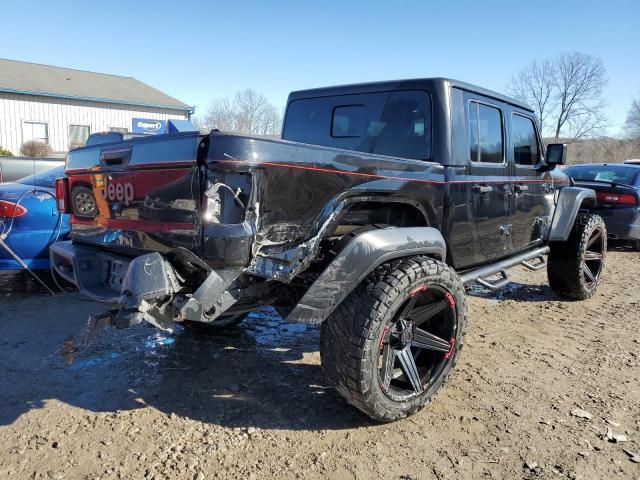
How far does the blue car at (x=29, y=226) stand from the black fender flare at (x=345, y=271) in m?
3.45

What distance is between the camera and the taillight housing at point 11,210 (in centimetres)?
466

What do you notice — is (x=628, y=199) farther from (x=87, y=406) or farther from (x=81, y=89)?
(x=81, y=89)

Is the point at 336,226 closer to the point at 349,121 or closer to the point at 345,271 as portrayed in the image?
the point at 345,271

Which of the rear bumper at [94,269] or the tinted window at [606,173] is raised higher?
the tinted window at [606,173]

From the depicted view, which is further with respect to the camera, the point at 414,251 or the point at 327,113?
the point at 327,113

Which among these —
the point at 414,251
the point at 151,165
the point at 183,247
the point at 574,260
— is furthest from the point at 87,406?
the point at 574,260

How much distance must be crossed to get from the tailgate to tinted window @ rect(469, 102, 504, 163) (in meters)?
2.14

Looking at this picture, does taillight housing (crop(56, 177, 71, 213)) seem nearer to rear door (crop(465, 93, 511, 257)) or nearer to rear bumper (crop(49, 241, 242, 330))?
rear bumper (crop(49, 241, 242, 330))

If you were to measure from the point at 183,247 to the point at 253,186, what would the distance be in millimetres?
498

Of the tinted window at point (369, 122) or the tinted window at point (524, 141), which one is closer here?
the tinted window at point (369, 122)

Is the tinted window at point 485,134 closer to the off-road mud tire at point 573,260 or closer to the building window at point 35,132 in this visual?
the off-road mud tire at point 573,260

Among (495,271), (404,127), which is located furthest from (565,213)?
(404,127)

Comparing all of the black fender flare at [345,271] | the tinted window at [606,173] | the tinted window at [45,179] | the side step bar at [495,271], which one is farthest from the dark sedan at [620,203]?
the tinted window at [45,179]

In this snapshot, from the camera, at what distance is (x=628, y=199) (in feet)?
26.6
